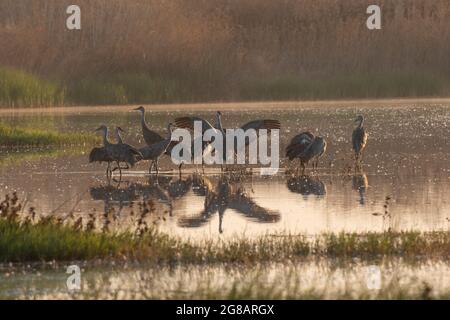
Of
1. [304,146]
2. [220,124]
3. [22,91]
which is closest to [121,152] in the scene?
[220,124]

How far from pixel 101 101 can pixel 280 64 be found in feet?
17.4

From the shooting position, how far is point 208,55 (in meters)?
33.7

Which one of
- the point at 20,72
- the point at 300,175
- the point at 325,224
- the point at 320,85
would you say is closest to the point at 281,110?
the point at 320,85

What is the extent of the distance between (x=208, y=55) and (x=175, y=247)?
917 inches

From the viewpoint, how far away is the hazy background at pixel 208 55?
108ft

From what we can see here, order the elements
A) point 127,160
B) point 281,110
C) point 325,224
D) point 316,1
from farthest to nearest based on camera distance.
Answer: point 316,1
point 281,110
point 127,160
point 325,224

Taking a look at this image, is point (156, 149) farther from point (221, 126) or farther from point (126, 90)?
point (126, 90)

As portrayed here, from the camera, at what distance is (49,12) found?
3456 centimetres

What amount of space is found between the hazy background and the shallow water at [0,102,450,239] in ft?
26.6

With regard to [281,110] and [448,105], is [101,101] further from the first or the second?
[448,105]

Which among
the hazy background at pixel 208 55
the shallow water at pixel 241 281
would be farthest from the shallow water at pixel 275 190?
the hazy background at pixel 208 55

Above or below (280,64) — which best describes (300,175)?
below

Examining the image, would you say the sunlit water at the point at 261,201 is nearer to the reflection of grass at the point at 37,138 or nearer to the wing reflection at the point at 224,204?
the wing reflection at the point at 224,204
